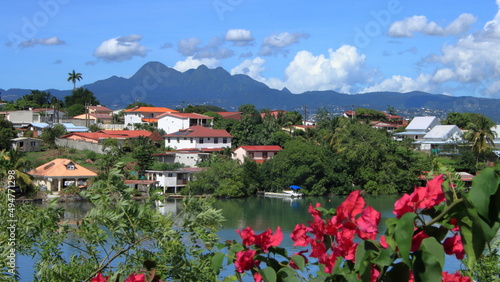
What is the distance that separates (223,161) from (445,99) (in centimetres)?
17825

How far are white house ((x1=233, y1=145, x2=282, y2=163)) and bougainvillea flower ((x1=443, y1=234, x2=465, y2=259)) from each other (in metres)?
28.2

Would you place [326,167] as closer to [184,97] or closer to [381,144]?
[381,144]

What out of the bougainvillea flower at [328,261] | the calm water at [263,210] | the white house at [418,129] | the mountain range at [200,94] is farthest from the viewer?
the mountain range at [200,94]

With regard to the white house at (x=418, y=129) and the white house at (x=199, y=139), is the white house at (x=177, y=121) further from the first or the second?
the white house at (x=418, y=129)

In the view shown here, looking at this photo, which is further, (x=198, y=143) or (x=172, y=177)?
(x=198, y=143)

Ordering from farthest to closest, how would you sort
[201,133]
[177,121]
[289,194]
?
1. [177,121]
2. [201,133]
3. [289,194]

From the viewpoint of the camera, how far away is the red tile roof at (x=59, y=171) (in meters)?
24.1

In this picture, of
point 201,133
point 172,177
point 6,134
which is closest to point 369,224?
point 172,177

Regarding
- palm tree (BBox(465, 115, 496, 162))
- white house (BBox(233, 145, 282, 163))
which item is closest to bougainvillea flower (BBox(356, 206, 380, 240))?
white house (BBox(233, 145, 282, 163))

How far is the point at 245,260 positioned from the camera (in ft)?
5.50

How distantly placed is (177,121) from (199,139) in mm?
5742

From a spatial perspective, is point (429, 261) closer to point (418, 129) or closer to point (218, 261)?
point (218, 261)

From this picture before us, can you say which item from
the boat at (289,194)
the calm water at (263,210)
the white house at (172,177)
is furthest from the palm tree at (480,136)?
the white house at (172,177)

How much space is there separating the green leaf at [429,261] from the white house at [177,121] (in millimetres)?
35492
